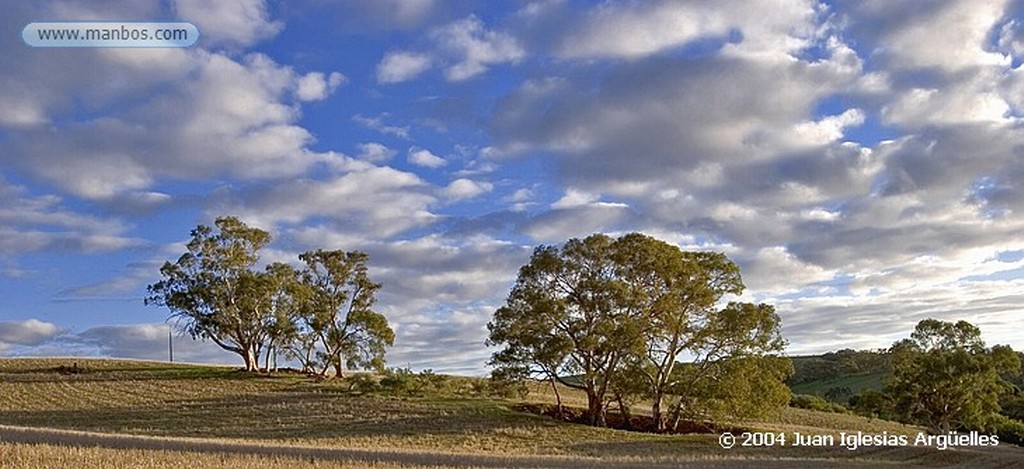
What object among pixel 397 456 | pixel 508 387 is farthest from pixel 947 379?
pixel 397 456

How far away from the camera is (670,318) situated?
55.5 m

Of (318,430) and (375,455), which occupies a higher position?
(375,455)

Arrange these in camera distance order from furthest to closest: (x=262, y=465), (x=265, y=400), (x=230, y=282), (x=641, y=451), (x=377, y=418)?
(x=230, y=282) < (x=265, y=400) < (x=377, y=418) < (x=641, y=451) < (x=262, y=465)

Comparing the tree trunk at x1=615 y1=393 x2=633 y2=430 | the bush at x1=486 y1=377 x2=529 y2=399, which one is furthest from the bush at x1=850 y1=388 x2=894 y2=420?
the bush at x1=486 y1=377 x2=529 y2=399

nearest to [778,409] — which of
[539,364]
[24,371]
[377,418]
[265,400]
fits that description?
[539,364]

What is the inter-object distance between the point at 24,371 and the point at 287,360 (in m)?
20.7

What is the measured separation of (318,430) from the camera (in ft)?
155

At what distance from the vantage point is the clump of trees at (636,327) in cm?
5444

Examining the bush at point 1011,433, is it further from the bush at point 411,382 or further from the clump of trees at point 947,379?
the bush at point 411,382

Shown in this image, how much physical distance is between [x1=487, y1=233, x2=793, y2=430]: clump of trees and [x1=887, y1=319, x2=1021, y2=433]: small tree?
6.68 m

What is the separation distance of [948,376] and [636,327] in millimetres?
17154

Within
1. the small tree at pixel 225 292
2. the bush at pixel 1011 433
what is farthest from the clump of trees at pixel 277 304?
the bush at pixel 1011 433

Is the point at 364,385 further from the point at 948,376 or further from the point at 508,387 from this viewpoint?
the point at 948,376

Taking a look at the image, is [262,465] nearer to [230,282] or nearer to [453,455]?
[453,455]
